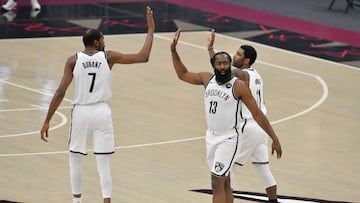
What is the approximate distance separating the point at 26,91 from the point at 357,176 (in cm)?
627

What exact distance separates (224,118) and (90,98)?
1.37 m

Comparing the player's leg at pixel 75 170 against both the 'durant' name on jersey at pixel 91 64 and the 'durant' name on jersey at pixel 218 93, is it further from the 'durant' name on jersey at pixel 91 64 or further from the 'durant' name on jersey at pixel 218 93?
the 'durant' name on jersey at pixel 218 93

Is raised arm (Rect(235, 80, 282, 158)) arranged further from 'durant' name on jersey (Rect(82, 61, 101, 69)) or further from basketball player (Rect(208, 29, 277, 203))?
'durant' name on jersey (Rect(82, 61, 101, 69))

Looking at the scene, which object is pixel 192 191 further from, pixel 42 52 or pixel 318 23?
pixel 318 23

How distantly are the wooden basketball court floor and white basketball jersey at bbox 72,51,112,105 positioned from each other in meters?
1.65

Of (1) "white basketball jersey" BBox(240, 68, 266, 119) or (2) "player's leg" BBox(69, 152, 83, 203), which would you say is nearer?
(2) "player's leg" BBox(69, 152, 83, 203)

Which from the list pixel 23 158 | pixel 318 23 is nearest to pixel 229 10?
pixel 318 23

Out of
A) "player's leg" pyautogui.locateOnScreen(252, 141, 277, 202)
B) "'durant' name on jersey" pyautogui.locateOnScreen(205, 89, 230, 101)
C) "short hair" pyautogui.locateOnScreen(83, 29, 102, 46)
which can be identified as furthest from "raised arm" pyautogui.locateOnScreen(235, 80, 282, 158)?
"short hair" pyautogui.locateOnScreen(83, 29, 102, 46)

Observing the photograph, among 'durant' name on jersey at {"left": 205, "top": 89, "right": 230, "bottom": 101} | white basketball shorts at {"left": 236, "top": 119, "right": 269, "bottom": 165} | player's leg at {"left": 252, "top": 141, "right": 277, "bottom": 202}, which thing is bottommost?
player's leg at {"left": 252, "top": 141, "right": 277, "bottom": 202}

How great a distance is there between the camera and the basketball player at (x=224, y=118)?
1109cm

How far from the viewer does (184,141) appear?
51.3 feet

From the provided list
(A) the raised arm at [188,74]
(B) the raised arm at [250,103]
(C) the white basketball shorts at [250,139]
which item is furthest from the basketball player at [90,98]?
(C) the white basketball shorts at [250,139]

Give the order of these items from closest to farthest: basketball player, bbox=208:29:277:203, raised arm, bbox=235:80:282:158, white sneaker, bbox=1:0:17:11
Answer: raised arm, bbox=235:80:282:158 < basketball player, bbox=208:29:277:203 < white sneaker, bbox=1:0:17:11

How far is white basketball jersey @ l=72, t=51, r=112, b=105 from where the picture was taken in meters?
11.3
